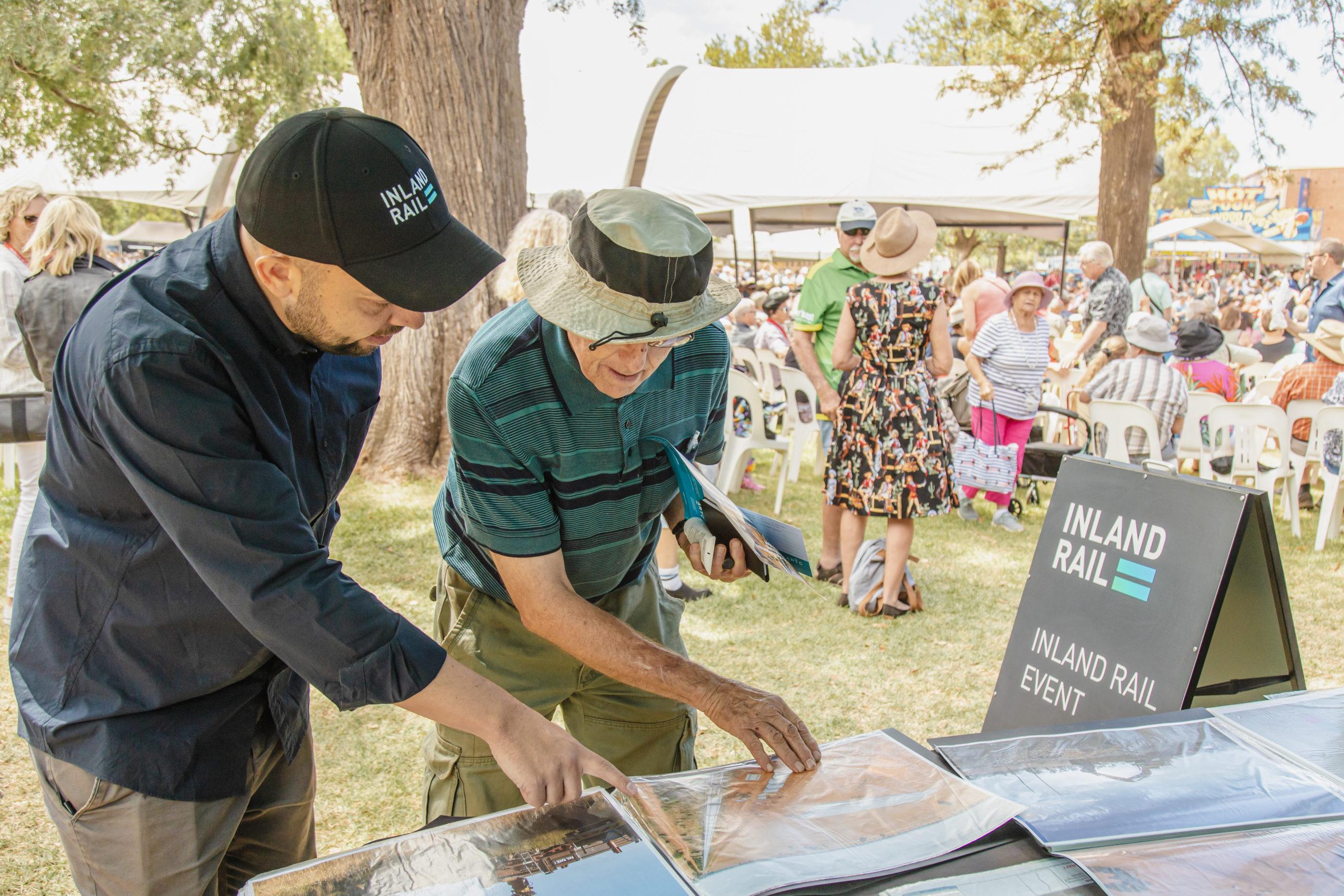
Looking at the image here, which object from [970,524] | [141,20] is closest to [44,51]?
[141,20]

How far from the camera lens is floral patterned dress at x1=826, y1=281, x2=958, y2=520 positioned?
14.7ft

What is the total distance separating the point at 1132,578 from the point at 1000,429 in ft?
13.6

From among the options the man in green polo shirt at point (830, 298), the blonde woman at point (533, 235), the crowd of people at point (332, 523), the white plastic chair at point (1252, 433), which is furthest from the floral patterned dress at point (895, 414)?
the white plastic chair at point (1252, 433)

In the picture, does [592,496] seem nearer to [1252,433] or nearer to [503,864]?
[503,864]

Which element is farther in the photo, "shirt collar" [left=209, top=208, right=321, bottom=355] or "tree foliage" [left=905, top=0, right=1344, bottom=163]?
"tree foliage" [left=905, top=0, right=1344, bottom=163]

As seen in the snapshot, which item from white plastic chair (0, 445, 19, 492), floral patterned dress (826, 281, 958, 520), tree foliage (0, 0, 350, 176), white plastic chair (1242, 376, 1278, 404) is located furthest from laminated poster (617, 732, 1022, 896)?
tree foliage (0, 0, 350, 176)

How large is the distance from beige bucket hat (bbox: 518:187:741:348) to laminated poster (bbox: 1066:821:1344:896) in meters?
0.97

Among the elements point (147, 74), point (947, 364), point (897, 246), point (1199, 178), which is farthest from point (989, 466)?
point (1199, 178)

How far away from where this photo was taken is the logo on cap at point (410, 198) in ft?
3.79

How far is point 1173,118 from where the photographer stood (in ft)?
35.2

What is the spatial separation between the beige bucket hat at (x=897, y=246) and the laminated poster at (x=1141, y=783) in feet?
10.4

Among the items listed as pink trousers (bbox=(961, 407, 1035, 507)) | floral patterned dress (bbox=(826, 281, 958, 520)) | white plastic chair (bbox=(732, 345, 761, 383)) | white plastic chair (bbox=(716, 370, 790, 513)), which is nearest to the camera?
floral patterned dress (bbox=(826, 281, 958, 520))

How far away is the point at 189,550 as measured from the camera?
43.4 inches

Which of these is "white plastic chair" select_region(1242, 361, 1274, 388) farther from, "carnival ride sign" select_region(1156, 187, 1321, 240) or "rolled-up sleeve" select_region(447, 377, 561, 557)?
"carnival ride sign" select_region(1156, 187, 1321, 240)
